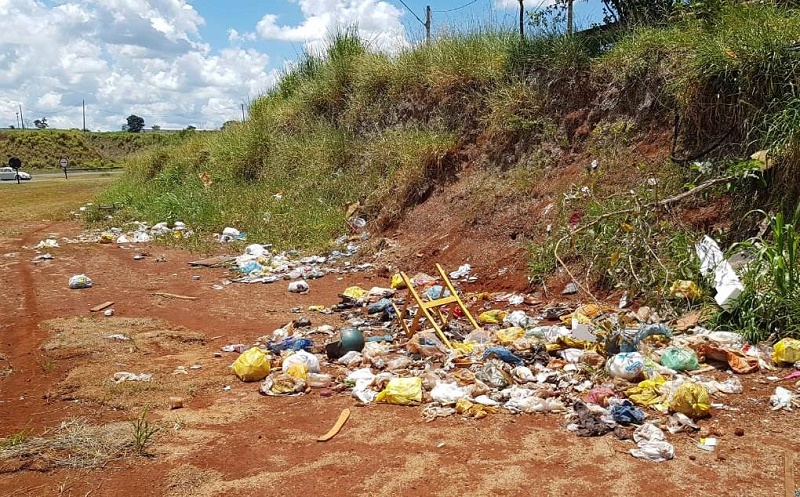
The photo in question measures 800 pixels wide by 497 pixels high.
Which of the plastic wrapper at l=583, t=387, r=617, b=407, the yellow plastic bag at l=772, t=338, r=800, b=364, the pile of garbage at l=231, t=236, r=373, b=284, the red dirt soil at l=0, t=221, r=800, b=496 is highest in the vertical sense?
the pile of garbage at l=231, t=236, r=373, b=284

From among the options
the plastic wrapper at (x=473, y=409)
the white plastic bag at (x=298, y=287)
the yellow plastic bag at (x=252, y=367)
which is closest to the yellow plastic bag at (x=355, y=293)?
the white plastic bag at (x=298, y=287)

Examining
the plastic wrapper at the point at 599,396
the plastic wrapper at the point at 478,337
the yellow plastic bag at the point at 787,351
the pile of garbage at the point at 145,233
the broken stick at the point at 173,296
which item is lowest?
the plastic wrapper at the point at 599,396

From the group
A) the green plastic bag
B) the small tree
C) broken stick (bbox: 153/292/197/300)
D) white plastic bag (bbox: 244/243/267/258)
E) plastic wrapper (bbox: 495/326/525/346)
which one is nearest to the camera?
the green plastic bag

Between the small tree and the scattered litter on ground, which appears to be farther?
the small tree

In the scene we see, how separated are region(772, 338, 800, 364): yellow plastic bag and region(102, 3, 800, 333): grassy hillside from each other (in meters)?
0.25

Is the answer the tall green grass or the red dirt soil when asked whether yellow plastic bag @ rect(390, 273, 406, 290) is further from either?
the red dirt soil

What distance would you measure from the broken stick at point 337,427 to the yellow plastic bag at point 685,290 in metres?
2.54

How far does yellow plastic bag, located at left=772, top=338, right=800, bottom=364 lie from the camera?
3.40 meters

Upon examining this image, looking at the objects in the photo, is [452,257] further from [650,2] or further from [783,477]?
[783,477]

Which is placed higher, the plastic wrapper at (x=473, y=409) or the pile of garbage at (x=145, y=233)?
the pile of garbage at (x=145, y=233)

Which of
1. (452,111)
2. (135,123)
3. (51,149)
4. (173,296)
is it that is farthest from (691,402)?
(135,123)

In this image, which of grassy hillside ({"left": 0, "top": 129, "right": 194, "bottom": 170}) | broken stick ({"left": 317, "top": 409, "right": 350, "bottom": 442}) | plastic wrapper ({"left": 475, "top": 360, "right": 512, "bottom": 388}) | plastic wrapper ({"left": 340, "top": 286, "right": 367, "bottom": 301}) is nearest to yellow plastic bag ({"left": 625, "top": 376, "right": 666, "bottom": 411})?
plastic wrapper ({"left": 475, "top": 360, "right": 512, "bottom": 388})

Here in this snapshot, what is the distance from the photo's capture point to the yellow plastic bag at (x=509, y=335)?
13.9ft

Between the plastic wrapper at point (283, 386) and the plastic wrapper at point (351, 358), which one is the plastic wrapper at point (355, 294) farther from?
the plastic wrapper at point (283, 386)
